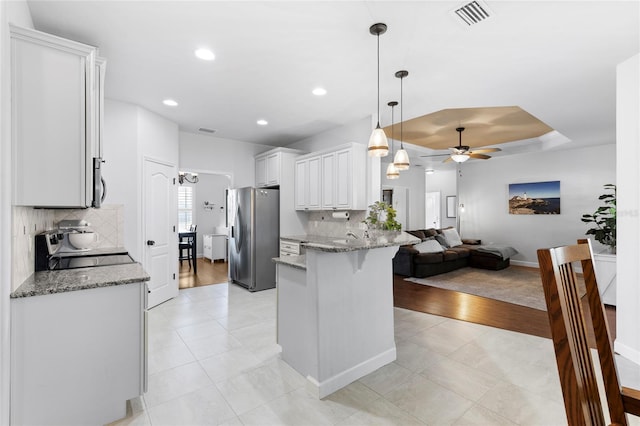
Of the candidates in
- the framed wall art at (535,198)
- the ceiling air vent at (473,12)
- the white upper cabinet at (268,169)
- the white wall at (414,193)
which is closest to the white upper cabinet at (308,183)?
the white upper cabinet at (268,169)

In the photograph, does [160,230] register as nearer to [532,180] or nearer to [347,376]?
[347,376]

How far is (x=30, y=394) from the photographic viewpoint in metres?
1.66

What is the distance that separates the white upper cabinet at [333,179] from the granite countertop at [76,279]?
9.53 feet

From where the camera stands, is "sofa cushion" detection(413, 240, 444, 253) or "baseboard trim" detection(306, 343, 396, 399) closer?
"baseboard trim" detection(306, 343, 396, 399)

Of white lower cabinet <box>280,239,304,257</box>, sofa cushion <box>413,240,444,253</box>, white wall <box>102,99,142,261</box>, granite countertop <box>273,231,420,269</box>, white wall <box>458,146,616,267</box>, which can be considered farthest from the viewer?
white wall <box>458,146,616,267</box>

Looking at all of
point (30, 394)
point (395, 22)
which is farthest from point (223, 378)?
point (395, 22)

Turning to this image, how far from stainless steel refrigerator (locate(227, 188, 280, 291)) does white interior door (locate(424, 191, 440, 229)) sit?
21.3ft

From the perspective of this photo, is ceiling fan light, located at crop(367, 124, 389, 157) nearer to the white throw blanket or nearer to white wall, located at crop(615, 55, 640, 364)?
white wall, located at crop(615, 55, 640, 364)

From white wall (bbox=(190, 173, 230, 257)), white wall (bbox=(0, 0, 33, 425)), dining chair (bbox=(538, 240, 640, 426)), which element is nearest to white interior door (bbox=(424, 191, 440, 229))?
white wall (bbox=(190, 173, 230, 257))

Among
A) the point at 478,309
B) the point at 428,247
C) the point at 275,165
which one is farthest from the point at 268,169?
the point at 478,309

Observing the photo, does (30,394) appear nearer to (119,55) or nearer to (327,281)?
(327,281)

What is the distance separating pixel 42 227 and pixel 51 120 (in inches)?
51.3

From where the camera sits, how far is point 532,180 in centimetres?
718

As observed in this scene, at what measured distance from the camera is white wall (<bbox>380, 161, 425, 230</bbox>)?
8.35 m
